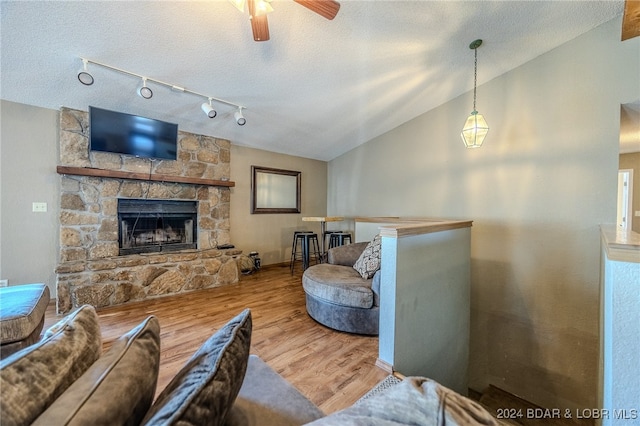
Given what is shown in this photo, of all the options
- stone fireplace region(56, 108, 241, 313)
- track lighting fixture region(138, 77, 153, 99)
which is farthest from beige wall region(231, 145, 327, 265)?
track lighting fixture region(138, 77, 153, 99)

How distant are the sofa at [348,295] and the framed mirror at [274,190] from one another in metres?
2.27

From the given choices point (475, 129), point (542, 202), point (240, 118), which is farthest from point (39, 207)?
point (542, 202)

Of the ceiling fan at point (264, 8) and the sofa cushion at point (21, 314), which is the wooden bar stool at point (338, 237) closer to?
the ceiling fan at point (264, 8)

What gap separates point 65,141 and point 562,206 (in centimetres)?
570

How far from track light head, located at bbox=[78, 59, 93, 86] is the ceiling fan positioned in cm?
166

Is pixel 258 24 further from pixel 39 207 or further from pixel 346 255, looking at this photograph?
pixel 39 207

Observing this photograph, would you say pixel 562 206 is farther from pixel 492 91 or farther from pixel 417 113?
pixel 417 113

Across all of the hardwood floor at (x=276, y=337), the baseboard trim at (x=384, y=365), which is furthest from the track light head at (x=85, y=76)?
the baseboard trim at (x=384, y=365)

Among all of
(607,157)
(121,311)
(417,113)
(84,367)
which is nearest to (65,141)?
(121,311)

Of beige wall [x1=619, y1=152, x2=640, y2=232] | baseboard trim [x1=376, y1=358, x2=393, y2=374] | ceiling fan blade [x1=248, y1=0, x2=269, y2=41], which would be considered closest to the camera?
ceiling fan blade [x1=248, y1=0, x2=269, y2=41]

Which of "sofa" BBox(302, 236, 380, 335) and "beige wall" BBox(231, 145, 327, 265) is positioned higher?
"beige wall" BBox(231, 145, 327, 265)

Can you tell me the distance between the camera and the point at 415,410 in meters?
0.49

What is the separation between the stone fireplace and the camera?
2836mm

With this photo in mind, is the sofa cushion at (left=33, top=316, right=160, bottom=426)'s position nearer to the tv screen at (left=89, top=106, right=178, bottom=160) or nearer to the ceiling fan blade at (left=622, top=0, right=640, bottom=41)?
the tv screen at (left=89, top=106, right=178, bottom=160)
